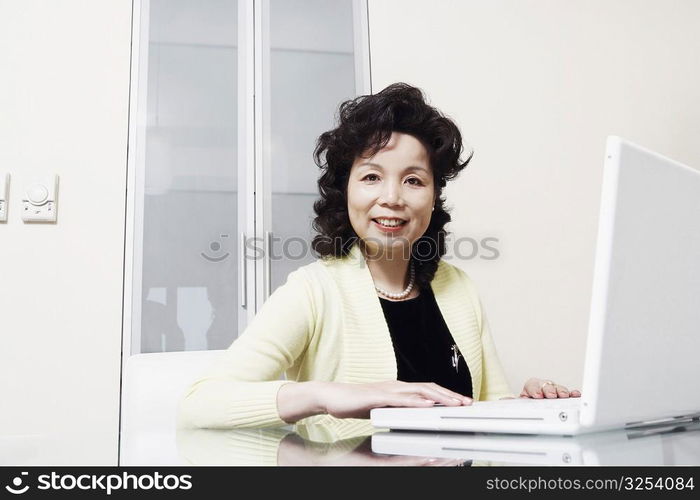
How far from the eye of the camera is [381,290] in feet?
3.95

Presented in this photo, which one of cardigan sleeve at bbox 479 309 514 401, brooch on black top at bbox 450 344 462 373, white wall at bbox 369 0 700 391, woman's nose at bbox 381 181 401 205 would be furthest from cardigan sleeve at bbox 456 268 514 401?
white wall at bbox 369 0 700 391

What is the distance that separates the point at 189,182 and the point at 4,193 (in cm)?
47

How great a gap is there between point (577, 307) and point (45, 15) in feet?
5.99

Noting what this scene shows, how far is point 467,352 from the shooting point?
1187mm

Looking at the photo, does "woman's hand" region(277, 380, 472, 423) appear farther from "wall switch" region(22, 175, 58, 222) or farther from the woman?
"wall switch" region(22, 175, 58, 222)

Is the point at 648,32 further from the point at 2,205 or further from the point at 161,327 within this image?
the point at 2,205

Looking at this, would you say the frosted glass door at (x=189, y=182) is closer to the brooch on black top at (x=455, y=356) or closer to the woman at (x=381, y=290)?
the woman at (x=381, y=290)

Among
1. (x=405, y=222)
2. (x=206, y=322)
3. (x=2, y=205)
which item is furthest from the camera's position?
(x=206, y=322)

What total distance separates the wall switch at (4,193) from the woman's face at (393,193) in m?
1.00

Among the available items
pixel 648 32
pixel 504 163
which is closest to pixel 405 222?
pixel 504 163

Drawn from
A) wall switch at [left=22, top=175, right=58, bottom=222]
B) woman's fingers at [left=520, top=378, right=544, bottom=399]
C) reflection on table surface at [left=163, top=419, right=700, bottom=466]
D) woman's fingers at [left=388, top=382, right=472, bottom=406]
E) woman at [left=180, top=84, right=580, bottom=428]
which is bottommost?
reflection on table surface at [left=163, top=419, right=700, bottom=466]

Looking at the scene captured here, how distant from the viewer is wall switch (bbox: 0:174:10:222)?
5.31 ft

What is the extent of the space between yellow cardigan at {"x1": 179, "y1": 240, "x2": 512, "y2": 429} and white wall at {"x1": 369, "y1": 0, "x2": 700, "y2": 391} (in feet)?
2.28
